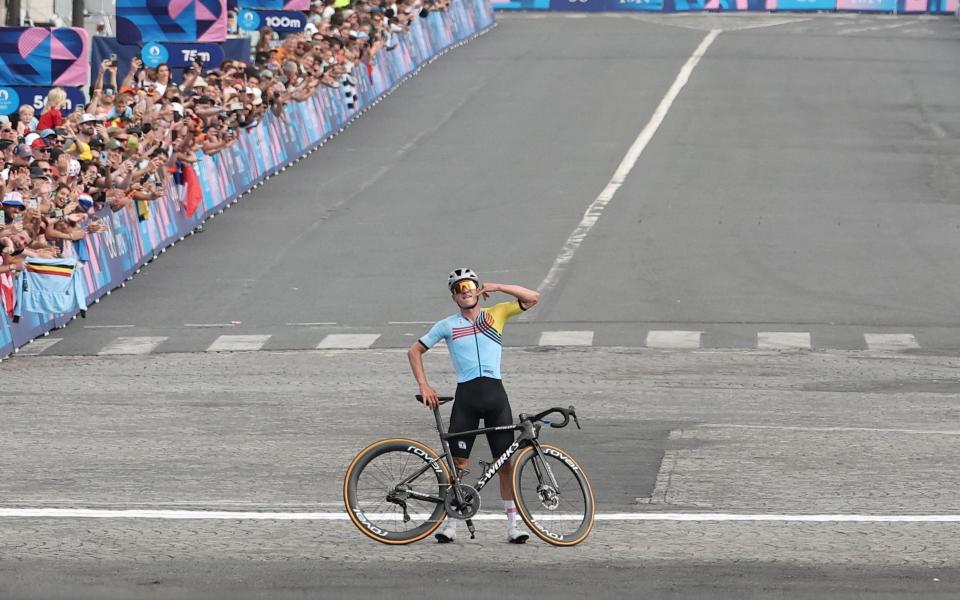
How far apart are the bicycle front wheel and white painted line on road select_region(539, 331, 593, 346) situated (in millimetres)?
10614

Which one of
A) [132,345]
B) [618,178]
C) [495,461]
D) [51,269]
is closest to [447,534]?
[495,461]

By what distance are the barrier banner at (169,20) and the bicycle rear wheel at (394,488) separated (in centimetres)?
2174

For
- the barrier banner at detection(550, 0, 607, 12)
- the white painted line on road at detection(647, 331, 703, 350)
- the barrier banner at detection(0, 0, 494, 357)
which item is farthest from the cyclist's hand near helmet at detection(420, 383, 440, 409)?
the barrier banner at detection(550, 0, 607, 12)

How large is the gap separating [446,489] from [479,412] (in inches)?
23.0

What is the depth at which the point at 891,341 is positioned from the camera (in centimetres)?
2298

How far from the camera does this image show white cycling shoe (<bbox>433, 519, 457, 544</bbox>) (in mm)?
12352

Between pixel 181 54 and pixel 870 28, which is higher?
pixel 181 54

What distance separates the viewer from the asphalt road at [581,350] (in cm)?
1182

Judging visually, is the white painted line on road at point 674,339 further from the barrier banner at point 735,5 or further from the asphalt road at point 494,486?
the barrier banner at point 735,5

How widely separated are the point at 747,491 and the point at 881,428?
3442mm

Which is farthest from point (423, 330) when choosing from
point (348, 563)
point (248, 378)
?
point (348, 563)

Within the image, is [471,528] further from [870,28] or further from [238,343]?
[870,28]

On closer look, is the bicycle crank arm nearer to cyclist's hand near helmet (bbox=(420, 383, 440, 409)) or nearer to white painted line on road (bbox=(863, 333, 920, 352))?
cyclist's hand near helmet (bbox=(420, 383, 440, 409))

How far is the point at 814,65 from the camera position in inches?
1909
